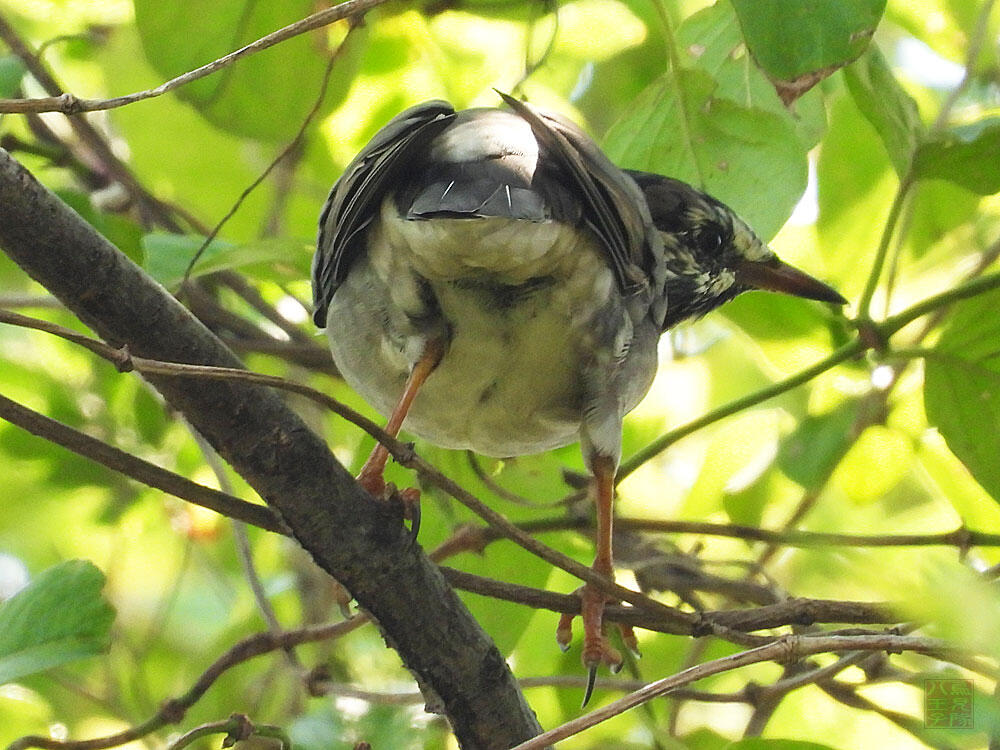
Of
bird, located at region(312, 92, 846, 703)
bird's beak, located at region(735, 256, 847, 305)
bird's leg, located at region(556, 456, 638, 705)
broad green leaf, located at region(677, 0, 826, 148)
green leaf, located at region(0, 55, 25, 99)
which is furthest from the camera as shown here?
bird's beak, located at region(735, 256, 847, 305)

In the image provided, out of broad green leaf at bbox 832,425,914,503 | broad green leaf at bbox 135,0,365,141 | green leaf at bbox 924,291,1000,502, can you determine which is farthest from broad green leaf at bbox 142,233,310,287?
broad green leaf at bbox 832,425,914,503

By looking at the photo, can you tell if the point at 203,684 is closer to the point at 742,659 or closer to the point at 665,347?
the point at 742,659

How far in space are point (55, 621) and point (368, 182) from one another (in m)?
0.82

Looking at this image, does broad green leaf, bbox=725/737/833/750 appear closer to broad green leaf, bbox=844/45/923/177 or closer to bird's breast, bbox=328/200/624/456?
bird's breast, bbox=328/200/624/456

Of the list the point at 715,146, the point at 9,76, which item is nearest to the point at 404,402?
the point at 715,146

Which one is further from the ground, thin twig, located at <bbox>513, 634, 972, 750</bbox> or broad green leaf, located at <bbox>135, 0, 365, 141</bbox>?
broad green leaf, located at <bbox>135, 0, 365, 141</bbox>

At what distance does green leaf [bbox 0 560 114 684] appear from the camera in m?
1.72

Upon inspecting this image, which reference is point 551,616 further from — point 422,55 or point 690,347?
point 422,55

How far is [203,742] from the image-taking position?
2.46m

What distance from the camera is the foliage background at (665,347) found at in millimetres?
2055

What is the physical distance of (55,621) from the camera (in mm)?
1755

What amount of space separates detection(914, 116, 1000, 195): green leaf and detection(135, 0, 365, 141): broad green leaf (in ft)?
3.51

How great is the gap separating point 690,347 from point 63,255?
2.26 m

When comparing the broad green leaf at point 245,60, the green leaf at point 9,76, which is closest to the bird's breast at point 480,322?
the broad green leaf at point 245,60
